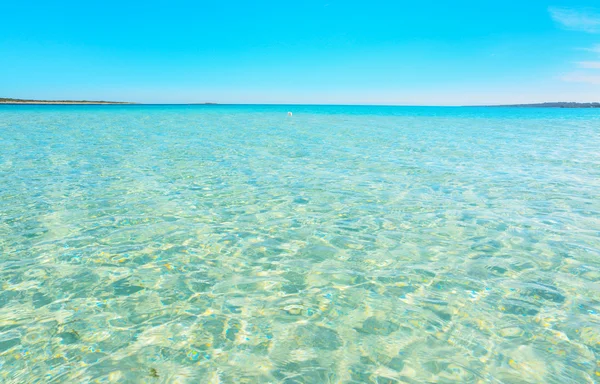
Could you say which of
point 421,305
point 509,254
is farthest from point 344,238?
point 509,254

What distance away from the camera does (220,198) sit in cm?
841

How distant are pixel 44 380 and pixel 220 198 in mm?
5587

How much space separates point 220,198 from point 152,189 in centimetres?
206

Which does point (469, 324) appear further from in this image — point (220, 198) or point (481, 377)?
point (220, 198)

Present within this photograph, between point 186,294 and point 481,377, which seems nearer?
point 481,377

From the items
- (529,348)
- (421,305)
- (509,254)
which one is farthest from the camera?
(509,254)

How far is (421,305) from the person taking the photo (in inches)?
164

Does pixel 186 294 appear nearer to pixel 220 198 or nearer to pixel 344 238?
pixel 344 238

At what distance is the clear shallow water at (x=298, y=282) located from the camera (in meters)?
3.28

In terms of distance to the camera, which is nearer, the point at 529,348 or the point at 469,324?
the point at 529,348

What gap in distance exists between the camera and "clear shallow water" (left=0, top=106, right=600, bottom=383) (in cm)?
328

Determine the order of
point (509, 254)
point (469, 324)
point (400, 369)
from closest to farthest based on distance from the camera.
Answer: point (400, 369) → point (469, 324) → point (509, 254)

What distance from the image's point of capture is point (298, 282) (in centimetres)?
470

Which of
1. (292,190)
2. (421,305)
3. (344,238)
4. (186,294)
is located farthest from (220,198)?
(421,305)
